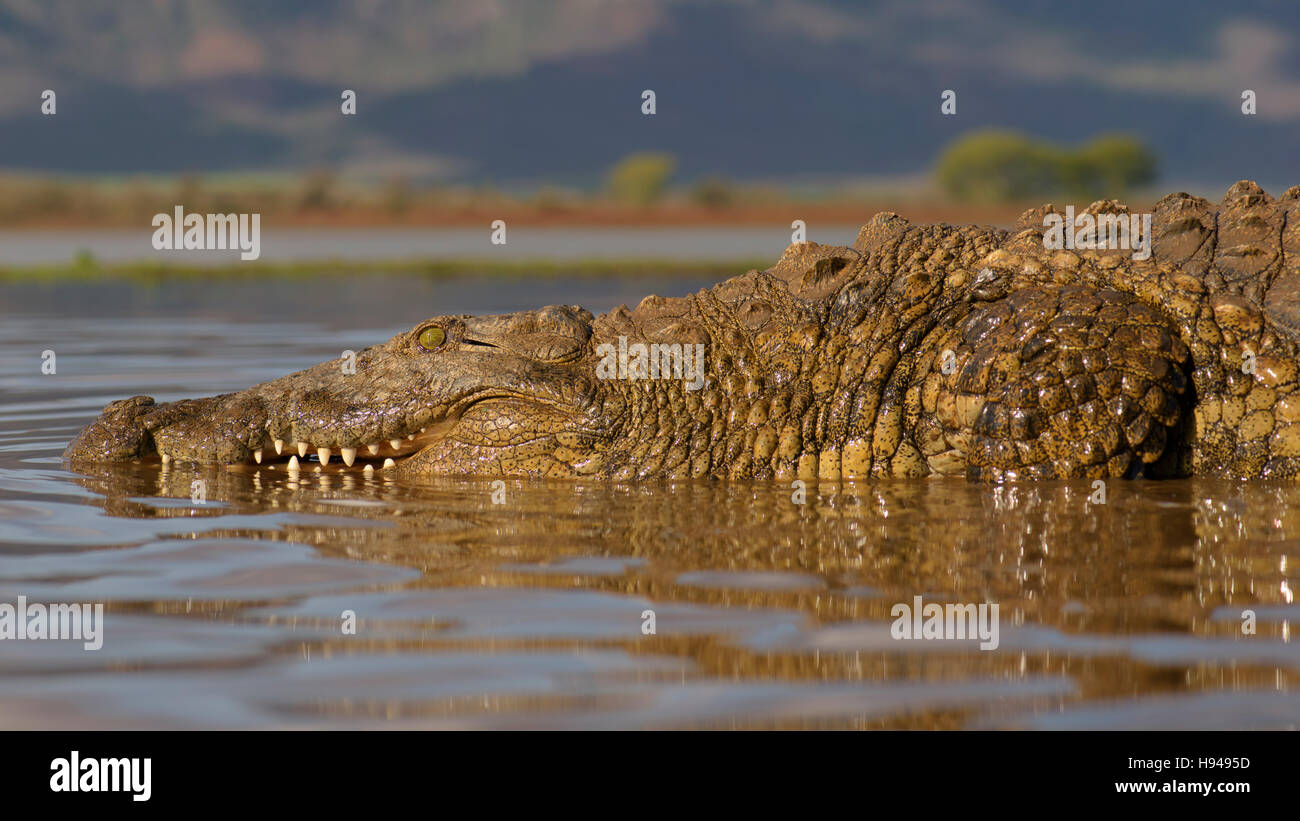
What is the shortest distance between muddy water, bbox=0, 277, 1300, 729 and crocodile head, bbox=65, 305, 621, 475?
0.54 feet

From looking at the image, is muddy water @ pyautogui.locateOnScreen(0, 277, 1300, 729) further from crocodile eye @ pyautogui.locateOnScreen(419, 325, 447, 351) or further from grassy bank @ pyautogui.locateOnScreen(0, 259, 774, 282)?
grassy bank @ pyautogui.locateOnScreen(0, 259, 774, 282)

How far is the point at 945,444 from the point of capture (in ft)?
22.9

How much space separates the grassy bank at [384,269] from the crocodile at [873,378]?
77.3ft

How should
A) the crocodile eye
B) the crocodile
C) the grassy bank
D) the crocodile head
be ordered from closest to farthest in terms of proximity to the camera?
the crocodile, the crocodile head, the crocodile eye, the grassy bank

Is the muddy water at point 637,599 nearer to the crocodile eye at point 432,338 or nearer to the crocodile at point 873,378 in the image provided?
the crocodile at point 873,378

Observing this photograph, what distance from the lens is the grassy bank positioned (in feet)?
104

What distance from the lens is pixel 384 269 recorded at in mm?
34406

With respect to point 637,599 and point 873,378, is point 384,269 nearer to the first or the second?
point 873,378

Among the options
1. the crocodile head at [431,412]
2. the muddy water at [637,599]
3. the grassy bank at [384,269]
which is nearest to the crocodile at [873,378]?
the crocodile head at [431,412]

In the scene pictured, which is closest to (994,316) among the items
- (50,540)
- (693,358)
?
(693,358)

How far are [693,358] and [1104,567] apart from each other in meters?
2.69

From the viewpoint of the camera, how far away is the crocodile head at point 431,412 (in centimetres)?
729

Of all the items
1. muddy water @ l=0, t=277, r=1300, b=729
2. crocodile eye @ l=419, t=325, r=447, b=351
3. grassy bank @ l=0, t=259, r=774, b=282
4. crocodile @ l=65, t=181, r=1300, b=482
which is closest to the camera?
muddy water @ l=0, t=277, r=1300, b=729

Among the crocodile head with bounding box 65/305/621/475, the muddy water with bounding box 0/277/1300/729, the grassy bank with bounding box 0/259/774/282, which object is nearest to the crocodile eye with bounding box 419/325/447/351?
the crocodile head with bounding box 65/305/621/475
